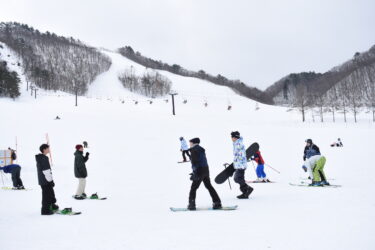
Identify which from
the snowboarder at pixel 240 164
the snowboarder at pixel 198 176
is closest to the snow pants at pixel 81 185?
the snowboarder at pixel 198 176

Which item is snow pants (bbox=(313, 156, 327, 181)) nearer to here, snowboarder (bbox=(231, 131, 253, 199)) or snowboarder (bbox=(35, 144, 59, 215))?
snowboarder (bbox=(231, 131, 253, 199))

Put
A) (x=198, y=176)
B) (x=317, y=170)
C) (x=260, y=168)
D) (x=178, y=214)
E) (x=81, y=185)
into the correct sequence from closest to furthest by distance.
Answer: (x=178, y=214) → (x=198, y=176) → (x=81, y=185) → (x=317, y=170) → (x=260, y=168)

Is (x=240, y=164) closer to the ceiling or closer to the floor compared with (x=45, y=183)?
closer to the ceiling

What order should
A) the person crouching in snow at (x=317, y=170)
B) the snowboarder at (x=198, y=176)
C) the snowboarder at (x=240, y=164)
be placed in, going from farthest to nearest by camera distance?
the person crouching in snow at (x=317, y=170) → the snowboarder at (x=240, y=164) → the snowboarder at (x=198, y=176)

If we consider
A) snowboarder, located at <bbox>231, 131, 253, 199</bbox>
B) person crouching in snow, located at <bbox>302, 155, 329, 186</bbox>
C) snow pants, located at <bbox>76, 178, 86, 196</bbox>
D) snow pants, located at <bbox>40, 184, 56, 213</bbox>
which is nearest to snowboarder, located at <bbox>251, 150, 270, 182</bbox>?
person crouching in snow, located at <bbox>302, 155, 329, 186</bbox>

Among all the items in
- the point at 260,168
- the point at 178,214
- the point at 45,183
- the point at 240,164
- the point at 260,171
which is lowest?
the point at 178,214

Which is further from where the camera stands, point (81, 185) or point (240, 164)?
point (81, 185)

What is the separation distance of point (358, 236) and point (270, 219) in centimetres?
162

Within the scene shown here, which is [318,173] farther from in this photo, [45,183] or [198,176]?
[45,183]

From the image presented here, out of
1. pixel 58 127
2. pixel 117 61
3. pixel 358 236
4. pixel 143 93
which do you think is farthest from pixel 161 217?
pixel 117 61

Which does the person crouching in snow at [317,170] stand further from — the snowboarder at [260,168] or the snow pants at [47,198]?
the snow pants at [47,198]

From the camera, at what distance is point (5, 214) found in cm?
692

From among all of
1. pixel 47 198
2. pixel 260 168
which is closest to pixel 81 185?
pixel 47 198

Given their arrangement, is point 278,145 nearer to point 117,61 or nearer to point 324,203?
point 324,203
